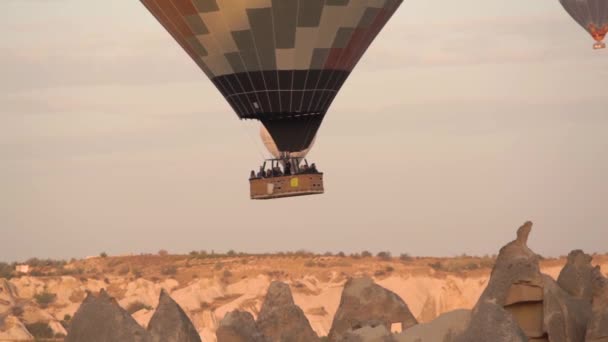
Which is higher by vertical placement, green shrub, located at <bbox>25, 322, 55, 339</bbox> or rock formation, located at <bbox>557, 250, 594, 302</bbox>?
green shrub, located at <bbox>25, 322, 55, 339</bbox>

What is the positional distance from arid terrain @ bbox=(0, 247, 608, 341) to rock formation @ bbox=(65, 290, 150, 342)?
28.9m

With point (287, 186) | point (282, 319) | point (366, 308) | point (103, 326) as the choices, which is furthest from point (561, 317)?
point (287, 186)

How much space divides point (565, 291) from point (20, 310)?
45169mm

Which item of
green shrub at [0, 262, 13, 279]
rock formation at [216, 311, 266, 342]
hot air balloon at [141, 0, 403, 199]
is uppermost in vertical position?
hot air balloon at [141, 0, 403, 199]

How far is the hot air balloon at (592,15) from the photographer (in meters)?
68.5

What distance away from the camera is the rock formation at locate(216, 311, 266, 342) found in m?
26.3

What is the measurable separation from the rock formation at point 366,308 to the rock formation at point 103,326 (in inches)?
263

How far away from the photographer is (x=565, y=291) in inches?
1024

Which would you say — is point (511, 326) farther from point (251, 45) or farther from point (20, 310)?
point (20, 310)

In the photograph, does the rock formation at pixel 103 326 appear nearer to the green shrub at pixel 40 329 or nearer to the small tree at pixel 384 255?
the green shrub at pixel 40 329

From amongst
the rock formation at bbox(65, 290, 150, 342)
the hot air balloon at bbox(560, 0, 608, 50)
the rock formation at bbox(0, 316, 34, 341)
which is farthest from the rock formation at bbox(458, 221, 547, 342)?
the hot air balloon at bbox(560, 0, 608, 50)

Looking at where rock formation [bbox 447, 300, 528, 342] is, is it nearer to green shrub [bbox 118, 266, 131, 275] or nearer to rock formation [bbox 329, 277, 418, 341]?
rock formation [bbox 329, 277, 418, 341]

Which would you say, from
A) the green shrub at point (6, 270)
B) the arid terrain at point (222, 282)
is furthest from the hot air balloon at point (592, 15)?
the green shrub at point (6, 270)

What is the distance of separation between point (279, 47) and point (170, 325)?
16.4 m
